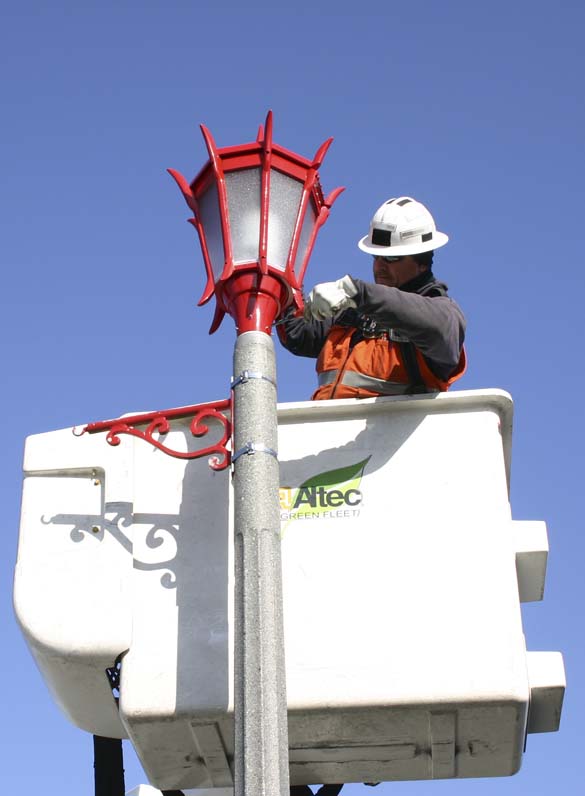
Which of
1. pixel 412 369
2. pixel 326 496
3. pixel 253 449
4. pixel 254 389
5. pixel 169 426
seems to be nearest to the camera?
pixel 253 449

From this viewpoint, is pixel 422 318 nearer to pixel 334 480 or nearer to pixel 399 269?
pixel 334 480

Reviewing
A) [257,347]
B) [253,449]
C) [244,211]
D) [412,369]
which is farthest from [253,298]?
[412,369]

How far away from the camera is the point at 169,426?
6508 mm

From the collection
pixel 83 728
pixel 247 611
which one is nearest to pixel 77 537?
pixel 83 728

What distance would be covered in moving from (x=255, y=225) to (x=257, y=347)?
0.51m

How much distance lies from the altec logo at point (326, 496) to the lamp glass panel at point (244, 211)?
1.10m

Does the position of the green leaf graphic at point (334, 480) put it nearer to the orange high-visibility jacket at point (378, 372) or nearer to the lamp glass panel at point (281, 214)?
the orange high-visibility jacket at point (378, 372)

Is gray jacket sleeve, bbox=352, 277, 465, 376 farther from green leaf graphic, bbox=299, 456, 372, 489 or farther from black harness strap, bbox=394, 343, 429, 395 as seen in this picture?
green leaf graphic, bbox=299, 456, 372, 489

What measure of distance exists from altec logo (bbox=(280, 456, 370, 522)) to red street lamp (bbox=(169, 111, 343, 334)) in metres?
0.82

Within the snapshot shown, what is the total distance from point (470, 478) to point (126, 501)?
1.51 m

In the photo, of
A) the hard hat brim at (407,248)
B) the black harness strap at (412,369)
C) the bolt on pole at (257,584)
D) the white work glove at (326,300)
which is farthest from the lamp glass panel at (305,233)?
the hard hat brim at (407,248)

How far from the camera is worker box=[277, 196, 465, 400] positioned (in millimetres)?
6166

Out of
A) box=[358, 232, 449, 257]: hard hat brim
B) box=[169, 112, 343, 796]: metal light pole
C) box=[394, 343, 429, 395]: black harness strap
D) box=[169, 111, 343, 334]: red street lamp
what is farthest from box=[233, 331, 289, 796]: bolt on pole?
box=[358, 232, 449, 257]: hard hat brim

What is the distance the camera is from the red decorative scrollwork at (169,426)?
611 cm
